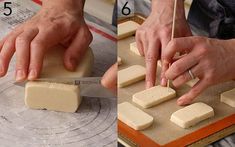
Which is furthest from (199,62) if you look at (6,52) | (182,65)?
(6,52)

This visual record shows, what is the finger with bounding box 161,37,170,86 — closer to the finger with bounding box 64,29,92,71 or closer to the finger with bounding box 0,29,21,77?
the finger with bounding box 64,29,92,71

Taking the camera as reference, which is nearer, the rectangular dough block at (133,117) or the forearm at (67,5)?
the rectangular dough block at (133,117)

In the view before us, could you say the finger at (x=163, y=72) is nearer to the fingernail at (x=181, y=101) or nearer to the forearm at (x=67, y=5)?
the fingernail at (x=181, y=101)

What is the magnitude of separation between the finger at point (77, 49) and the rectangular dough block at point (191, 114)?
21 cm

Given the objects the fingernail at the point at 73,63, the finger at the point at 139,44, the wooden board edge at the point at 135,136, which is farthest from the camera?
the finger at the point at 139,44

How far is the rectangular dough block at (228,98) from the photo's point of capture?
3.03 ft

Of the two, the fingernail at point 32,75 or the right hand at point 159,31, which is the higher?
the right hand at point 159,31

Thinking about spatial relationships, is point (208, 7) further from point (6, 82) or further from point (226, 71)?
point (6, 82)

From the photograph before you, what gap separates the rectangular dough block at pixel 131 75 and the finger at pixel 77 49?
9 centimetres

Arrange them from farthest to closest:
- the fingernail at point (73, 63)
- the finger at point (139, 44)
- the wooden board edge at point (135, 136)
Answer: the finger at point (139, 44), the fingernail at point (73, 63), the wooden board edge at point (135, 136)

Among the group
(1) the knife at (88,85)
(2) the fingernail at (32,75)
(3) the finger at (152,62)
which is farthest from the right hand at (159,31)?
(2) the fingernail at (32,75)

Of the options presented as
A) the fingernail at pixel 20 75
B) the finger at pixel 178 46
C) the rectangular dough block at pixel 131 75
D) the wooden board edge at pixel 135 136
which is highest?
the finger at pixel 178 46

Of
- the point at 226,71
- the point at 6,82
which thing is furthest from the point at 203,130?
the point at 6,82

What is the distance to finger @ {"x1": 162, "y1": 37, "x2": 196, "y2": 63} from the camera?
883 millimetres
